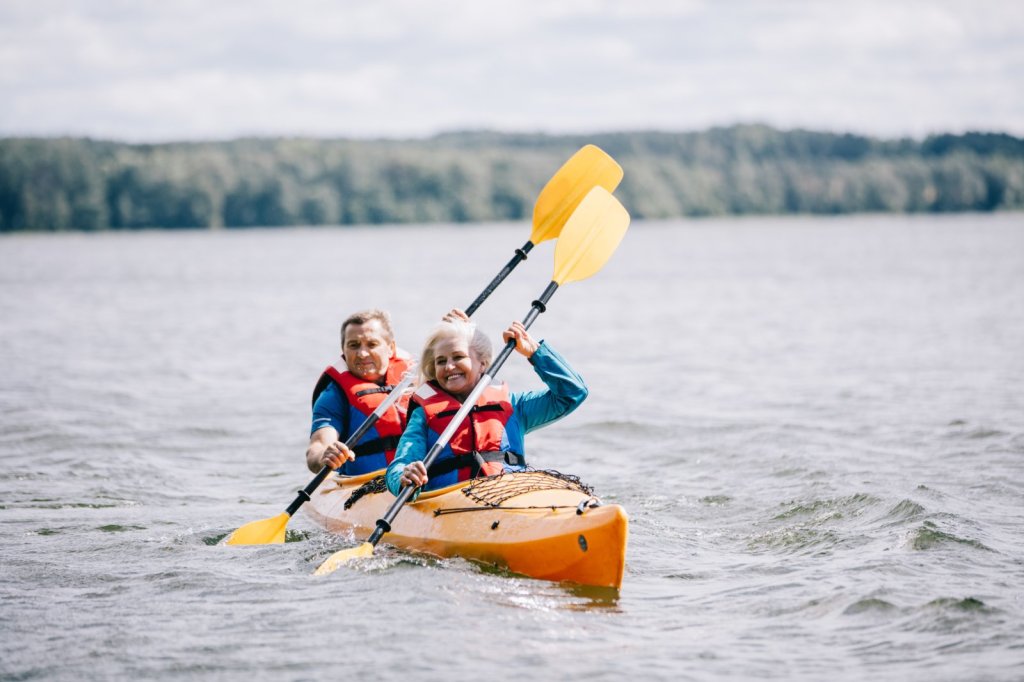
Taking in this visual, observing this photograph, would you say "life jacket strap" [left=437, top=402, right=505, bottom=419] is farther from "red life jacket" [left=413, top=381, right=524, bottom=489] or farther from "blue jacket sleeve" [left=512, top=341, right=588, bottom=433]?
"blue jacket sleeve" [left=512, top=341, right=588, bottom=433]

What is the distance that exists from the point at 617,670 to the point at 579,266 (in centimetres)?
355

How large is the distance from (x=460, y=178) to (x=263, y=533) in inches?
3336

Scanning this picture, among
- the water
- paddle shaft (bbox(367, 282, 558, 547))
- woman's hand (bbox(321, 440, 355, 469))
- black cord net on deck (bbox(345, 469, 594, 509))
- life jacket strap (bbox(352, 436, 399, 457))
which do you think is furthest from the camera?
life jacket strap (bbox(352, 436, 399, 457))

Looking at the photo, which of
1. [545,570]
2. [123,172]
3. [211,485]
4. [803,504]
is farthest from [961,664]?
[123,172]

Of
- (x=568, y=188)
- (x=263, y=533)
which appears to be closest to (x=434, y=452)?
(x=263, y=533)

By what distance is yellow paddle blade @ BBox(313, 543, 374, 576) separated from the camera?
638cm

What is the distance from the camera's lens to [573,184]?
8.89 meters

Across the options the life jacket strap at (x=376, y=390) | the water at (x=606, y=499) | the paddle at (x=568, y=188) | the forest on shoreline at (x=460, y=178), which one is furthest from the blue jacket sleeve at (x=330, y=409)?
the forest on shoreline at (x=460, y=178)

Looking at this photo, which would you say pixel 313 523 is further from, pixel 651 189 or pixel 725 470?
pixel 651 189

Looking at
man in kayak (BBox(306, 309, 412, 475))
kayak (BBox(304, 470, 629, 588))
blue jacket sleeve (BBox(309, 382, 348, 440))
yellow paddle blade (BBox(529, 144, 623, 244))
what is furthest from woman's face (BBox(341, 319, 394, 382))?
yellow paddle blade (BBox(529, 144, 623, 244))

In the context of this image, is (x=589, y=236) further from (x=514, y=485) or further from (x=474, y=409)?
(x=514, y=485)

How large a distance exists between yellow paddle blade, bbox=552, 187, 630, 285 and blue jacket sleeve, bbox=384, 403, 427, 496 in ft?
5.65

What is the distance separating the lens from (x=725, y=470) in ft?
32.2

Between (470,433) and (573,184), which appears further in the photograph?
(573,184)
